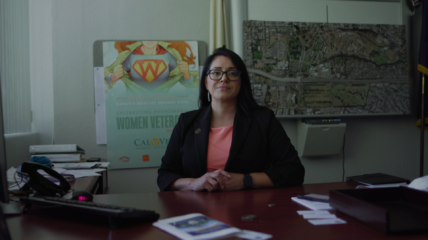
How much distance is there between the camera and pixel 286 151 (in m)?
1.58

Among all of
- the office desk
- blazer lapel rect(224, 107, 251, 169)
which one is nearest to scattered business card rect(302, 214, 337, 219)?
the office desk

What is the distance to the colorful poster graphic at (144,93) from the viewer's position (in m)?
2.72

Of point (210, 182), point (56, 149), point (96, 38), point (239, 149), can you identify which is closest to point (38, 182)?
point (210, 182)

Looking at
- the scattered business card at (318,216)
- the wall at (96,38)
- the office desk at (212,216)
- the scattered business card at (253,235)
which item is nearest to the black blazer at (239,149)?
the office desk at (212,216)

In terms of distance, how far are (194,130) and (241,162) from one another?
11.9 inches

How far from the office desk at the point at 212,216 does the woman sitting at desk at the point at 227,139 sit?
12.5 inches

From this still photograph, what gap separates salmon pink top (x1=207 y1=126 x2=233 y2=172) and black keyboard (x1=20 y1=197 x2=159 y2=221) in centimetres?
76

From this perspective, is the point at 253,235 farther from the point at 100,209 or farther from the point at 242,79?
the point at 242,79

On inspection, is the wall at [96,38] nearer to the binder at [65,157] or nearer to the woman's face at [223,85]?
the binder at [65,157]

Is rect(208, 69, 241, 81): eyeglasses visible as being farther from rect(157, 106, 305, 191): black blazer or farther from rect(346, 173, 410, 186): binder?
rect(346, 173, 410, 186): binder

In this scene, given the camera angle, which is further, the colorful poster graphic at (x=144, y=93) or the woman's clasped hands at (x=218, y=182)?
the colorful poster graphic at (x=144, y=93)

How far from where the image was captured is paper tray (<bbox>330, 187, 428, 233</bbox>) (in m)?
0.74

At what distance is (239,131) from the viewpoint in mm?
1628

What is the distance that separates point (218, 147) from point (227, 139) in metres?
0.06
